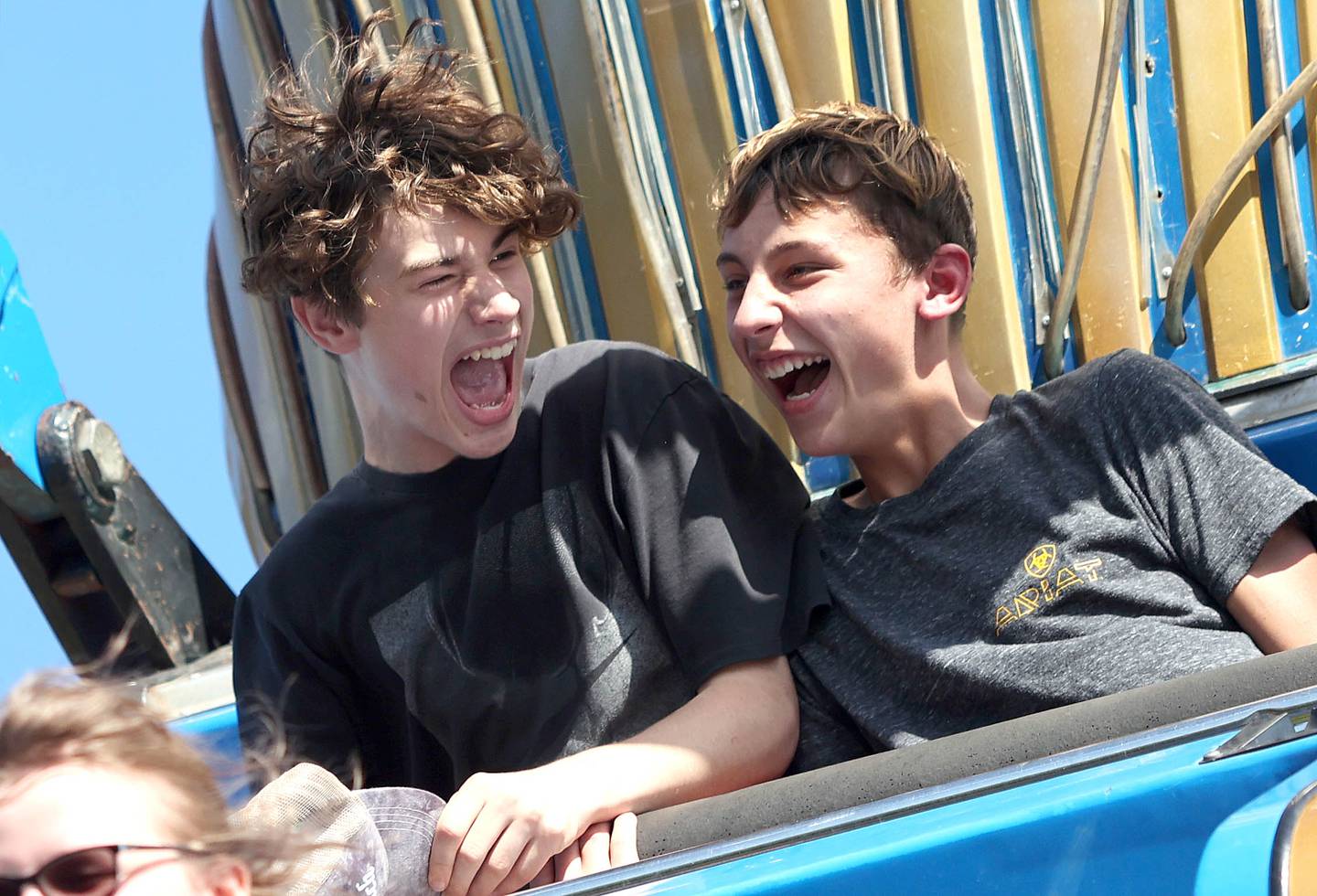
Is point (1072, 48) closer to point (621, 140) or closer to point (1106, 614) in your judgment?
point (621, 140)

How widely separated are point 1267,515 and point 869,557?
0.40m

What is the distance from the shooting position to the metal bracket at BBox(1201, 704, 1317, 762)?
0.82 metres

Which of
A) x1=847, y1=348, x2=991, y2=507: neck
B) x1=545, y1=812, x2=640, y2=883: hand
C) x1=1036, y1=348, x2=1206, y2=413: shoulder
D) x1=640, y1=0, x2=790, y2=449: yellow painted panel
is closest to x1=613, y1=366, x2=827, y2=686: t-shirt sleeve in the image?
x1=847, y1=348, x2=991, y2=507: neck

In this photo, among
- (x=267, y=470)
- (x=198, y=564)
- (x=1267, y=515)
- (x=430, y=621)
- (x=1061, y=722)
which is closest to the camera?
(x=1061, y=722)

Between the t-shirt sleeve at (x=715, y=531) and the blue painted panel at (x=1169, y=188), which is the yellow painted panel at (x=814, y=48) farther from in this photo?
the t-shirt sleeve at (x=715, y=531)

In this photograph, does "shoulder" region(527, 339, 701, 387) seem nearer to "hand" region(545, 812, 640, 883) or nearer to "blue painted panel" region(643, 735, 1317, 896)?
"hand" region(545, 812, 640, 883)

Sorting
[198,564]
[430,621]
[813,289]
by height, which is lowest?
[198,564]

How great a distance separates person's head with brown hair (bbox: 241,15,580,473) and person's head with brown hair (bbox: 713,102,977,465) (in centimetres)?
23

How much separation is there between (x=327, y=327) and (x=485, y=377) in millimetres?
186

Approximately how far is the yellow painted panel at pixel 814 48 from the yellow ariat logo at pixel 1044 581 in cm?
109

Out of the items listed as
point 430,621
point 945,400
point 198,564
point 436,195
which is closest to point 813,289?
point 945,400

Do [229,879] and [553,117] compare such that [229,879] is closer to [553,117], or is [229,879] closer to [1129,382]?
[1129,382]

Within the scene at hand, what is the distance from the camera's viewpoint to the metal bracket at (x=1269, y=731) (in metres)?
0.82

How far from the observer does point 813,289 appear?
Answer: 1.46 m
